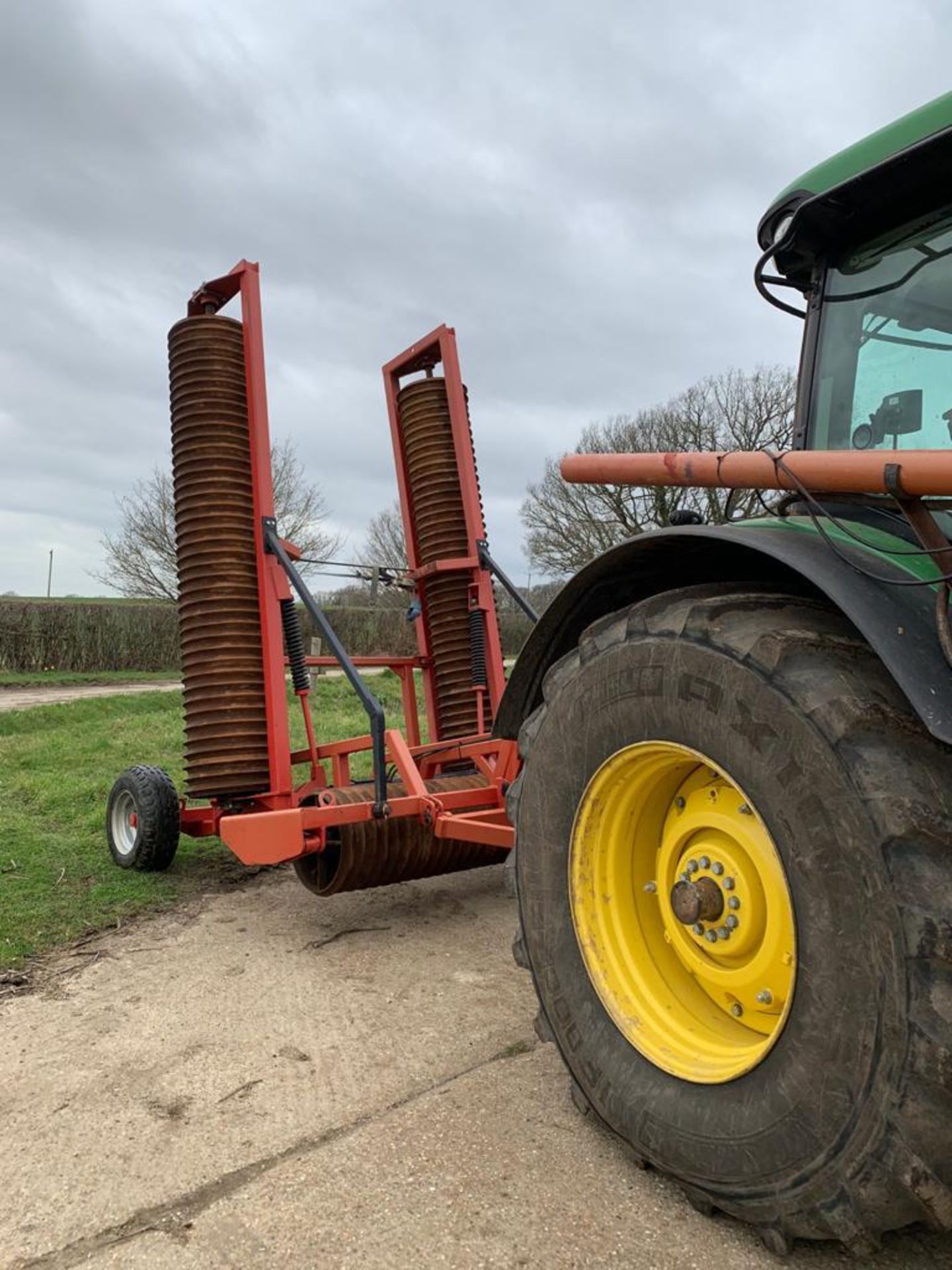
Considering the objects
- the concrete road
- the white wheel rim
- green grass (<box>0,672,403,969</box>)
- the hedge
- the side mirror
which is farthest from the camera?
the hedge

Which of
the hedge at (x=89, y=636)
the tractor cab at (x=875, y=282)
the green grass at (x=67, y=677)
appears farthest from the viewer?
the hedge at (x=89, y=636)

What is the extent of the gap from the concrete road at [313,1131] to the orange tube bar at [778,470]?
52.4 inches

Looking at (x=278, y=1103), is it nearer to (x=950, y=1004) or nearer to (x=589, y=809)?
(x=589, y=809)

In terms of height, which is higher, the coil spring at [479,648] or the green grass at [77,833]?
the coil spring at [479,648]

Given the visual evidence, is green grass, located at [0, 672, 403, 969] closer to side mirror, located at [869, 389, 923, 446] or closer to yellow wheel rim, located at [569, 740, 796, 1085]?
yellow wheel rim, located at [569, 740, 796, 1085]

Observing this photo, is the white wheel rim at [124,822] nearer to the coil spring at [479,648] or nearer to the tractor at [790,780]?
the coil spring at [479,648]

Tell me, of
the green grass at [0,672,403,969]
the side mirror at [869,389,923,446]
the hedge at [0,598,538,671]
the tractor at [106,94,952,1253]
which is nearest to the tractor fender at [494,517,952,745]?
the tractor at [106,94,952,1253]

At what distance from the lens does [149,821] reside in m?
4.44

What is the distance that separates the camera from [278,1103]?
2246 millimetres

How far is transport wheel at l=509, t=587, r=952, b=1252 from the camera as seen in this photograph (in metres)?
1.36

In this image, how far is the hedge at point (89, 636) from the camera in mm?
20703

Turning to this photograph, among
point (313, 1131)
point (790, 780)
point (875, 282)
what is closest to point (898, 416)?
point (875, 282)

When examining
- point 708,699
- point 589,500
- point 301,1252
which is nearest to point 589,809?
point 708,699

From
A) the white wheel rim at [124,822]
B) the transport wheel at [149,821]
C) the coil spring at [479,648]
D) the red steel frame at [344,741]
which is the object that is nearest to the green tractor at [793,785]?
the red steel frame at [344,741]
